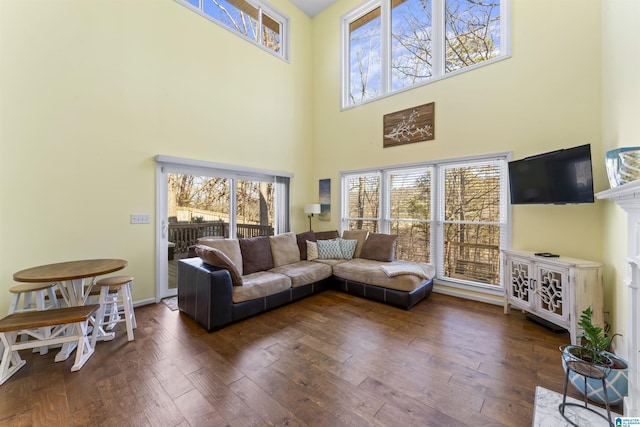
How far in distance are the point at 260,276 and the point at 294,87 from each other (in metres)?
4.24

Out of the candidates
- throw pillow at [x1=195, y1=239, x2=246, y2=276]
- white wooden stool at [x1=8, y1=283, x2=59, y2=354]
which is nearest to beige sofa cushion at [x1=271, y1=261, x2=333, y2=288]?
throw pillow at [x1=195, y1=239, x2=246, y2=276]

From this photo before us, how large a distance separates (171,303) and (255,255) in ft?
4.27

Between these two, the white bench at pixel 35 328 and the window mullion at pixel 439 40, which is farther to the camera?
the window mullion at pixel 439 40

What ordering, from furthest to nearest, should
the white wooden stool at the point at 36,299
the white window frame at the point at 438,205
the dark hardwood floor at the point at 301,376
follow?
the white window frame at the point at 438,205 < the white wooden stool at the point at 36,299 < the dark hardwood floor at the point at 301,376

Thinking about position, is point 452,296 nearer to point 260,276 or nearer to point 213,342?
point 260,276

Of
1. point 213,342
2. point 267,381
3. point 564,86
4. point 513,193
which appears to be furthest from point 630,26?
point 213,342

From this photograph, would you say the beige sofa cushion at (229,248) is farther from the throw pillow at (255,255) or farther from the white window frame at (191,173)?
the white window frame at (191,173)

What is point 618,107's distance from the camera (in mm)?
2309

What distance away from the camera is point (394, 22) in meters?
4.70

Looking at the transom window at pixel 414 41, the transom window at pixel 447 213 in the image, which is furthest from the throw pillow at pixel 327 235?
the transom window at pixel 414 41

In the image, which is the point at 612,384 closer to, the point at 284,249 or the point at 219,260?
the point at 219,260

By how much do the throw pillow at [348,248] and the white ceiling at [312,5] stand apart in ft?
17.0

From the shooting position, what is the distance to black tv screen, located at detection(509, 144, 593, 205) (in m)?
2.57

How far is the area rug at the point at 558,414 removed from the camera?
1.48m
